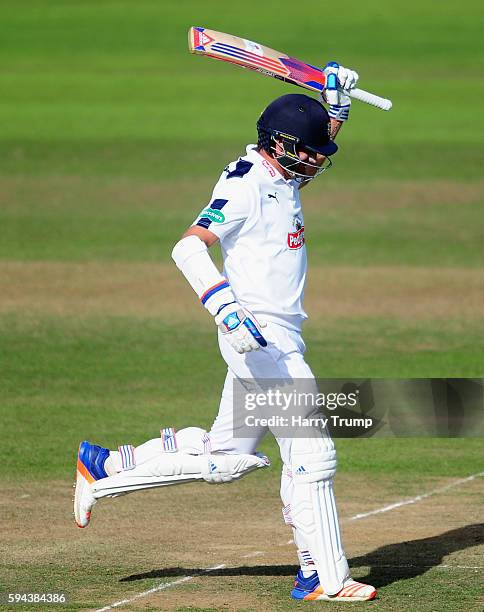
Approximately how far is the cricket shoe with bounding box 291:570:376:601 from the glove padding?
Answer: 1.17m

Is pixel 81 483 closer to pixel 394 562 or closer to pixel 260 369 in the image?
pixel 260 369

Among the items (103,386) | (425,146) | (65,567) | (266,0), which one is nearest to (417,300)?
(103,386)

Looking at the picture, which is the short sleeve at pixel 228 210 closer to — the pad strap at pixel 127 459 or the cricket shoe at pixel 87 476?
the pad strap at pixel 127 459

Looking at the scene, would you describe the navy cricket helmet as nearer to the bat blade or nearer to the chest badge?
the chest badge

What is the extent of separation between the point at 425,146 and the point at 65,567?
71.0 ft

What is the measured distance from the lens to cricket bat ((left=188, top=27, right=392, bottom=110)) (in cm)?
Answer: 746

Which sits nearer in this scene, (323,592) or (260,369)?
(323,592)

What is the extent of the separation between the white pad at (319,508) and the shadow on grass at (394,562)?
1.36ft

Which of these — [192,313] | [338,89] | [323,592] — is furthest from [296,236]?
[192,313]

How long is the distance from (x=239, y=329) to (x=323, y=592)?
1317 millimetres

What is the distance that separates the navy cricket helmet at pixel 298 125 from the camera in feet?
21.8

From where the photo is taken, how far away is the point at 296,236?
668cm

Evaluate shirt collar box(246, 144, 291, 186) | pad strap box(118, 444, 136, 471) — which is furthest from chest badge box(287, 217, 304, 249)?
pad strap box(118, 444, 136, 471)

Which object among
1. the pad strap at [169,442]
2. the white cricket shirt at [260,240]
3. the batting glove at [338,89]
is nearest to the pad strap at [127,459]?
the pad strap at [169,442]
